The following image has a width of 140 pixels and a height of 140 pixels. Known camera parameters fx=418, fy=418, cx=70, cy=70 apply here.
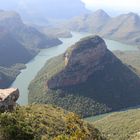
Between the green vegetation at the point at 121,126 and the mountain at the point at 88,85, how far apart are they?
48.8ft

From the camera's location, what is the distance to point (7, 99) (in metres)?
40.0

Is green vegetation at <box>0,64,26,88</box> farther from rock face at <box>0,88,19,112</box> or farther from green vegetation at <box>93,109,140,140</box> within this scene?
rock face at <box>0,88,19,112</box>

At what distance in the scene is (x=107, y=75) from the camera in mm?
129625

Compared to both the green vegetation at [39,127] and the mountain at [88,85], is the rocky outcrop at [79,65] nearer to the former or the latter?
the mountain at [88,85]

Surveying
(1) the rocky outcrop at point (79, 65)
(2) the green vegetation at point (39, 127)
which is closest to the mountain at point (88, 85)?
(1) the rocky outcrop at point (79, 65)

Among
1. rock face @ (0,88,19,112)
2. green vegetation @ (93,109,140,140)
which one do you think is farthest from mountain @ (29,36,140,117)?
rock face @ (0,88,19,112)

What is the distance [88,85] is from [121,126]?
38.5 metres

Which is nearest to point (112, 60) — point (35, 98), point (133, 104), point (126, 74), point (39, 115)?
point (126, 74)

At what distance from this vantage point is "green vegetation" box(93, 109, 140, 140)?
80062 millimetres

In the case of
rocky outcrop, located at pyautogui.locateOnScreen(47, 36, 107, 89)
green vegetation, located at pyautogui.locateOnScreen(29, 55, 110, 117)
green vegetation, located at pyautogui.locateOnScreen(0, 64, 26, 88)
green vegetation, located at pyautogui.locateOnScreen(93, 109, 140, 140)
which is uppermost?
green vegetation, located at pyautogui.locateOnScreen(93, 109, 140, 140)

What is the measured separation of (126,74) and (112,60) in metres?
6.42

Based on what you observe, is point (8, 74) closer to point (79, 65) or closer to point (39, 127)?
point (79, 65)

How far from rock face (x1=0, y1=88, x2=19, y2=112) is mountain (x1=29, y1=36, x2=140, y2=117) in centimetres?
6833

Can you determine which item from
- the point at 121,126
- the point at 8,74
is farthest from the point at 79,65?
the point at 8,74
